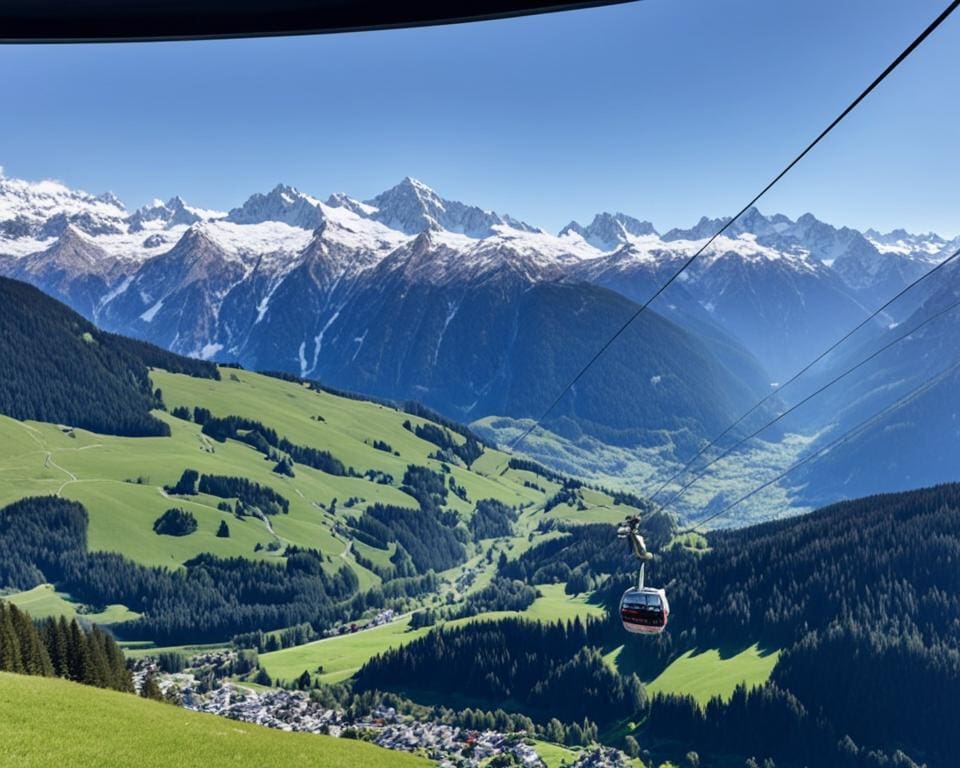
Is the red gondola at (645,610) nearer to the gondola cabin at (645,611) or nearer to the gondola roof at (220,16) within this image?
the gondola cabin at (645,611)

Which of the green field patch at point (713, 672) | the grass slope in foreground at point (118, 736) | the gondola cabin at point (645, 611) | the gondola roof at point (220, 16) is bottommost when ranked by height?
the green field patch at point (713, 672)

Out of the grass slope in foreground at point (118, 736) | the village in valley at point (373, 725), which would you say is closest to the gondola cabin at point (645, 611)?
the grass slope in foreground at point (118, 736)

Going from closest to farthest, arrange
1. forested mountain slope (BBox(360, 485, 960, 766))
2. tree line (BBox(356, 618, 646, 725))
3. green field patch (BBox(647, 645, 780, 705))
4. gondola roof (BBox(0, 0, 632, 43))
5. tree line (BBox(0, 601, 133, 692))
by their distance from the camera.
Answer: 1. gondola roof (BBox(0, 0, 632, 43))
2. tree line (BBox(0, 601, 133, 692))
3. forested mountain slope (BBox(360, 485, 960, 766))
4. green field patch (BBox(647, 645, 780, 705))
5. tree line (BBox(356, 618, 646, 725))

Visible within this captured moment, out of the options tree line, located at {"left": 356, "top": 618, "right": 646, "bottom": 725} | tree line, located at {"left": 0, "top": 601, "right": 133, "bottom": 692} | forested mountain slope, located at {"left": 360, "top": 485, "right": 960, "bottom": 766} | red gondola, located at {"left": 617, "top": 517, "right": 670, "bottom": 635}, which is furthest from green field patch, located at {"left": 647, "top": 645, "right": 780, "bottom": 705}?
red gondola, located at {"left": 617, "top": 517, "right": 670, "bottom": 635}

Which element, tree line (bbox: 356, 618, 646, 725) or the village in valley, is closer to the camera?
the village in valley

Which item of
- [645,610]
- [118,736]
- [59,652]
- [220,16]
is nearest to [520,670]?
[59,652]

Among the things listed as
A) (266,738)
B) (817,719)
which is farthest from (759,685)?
(266,738)

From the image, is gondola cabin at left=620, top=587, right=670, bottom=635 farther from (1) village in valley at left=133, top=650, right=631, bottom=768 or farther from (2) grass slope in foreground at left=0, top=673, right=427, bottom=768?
(1) village in valley at left=133, top=650, right=631, bottom=768
